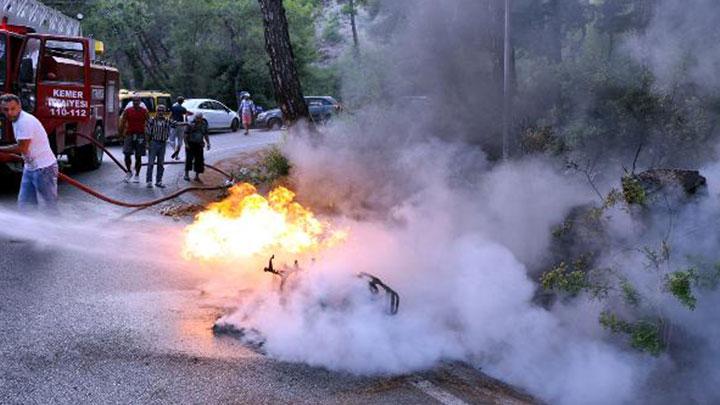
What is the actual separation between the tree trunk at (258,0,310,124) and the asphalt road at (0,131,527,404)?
4.33 meters

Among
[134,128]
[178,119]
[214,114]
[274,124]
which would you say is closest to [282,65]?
[134,128]

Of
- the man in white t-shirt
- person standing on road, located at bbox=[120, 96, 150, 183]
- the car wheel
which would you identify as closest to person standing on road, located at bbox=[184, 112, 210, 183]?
person standing on road, located at bbox=[120, 96, 150, 183]

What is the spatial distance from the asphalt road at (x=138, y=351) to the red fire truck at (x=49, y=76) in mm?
3713

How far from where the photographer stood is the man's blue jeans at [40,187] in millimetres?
7879

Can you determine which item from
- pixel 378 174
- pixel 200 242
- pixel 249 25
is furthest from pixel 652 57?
pixel 249 25

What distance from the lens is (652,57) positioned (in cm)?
798

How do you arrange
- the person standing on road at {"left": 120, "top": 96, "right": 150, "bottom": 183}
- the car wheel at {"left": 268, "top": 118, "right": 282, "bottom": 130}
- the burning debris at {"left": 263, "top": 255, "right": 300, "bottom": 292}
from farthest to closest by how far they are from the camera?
the car wheel at {"left": 268, "top": 118, "right": 282, "bottom": 130}
the person standing on road at {"left": 120, "top": 96, "right": 150, "bottom": 183}
the burning debris at {"left": 263, "top": 255, "right": 300, "bottom": 292}

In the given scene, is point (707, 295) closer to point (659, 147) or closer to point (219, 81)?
point (659, 147)

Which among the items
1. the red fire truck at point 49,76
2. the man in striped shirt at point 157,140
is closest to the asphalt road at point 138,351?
the red fire truck at point 49,76

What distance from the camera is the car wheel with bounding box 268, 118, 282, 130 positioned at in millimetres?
28566

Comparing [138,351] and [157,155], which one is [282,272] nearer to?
[138,351]

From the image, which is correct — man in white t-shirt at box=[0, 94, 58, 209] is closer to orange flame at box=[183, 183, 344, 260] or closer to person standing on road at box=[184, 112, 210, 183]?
orange flame at box=[183, 183, 344, 260]

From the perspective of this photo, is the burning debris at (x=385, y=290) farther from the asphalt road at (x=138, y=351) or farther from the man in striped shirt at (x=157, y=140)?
the man in striped shirt at (x=157, y=140)

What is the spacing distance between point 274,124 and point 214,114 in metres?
3.51
